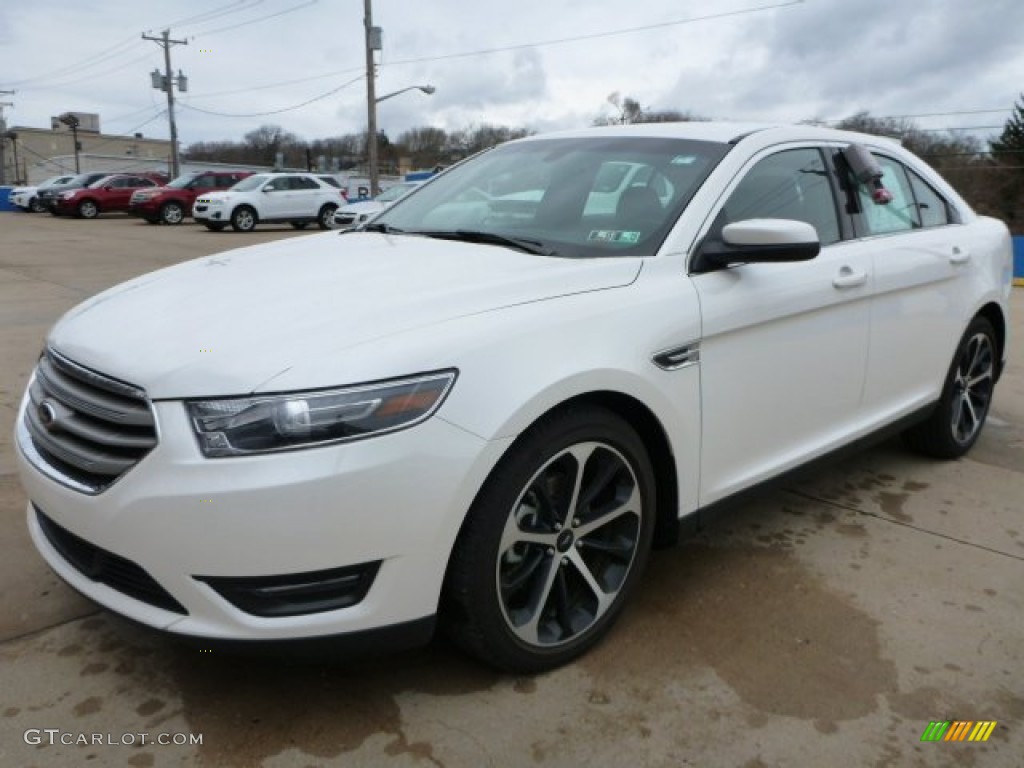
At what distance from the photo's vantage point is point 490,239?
304cm

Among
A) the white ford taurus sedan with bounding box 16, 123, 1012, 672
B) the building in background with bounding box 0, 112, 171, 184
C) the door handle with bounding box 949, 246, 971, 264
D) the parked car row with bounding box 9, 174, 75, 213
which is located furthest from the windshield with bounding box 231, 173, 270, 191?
the building in background with bounding box 0, 112, 171, 184

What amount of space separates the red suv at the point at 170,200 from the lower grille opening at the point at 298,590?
25648mm

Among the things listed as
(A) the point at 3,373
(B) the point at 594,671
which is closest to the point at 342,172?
(A) the point at 3,373

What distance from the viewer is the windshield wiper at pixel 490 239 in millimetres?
2859

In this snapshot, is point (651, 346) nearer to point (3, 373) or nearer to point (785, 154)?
point (785, 154)

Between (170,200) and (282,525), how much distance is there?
2614cm

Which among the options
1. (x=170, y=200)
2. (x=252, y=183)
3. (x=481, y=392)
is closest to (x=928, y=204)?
(x=481, y=392)

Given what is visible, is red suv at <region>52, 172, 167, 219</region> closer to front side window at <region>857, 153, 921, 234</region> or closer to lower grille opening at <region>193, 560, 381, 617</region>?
front side window at <region>857, 153, 921, 234</region>

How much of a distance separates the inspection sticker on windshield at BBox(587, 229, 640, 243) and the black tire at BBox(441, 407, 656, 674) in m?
0.69

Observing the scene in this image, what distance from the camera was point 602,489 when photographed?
2547mm

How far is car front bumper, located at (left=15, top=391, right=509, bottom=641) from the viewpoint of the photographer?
1930mm

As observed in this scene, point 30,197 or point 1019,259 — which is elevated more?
point 30,197

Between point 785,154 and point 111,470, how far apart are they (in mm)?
2656

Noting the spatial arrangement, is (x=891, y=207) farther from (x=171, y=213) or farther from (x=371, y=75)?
(x=371, y=75)
